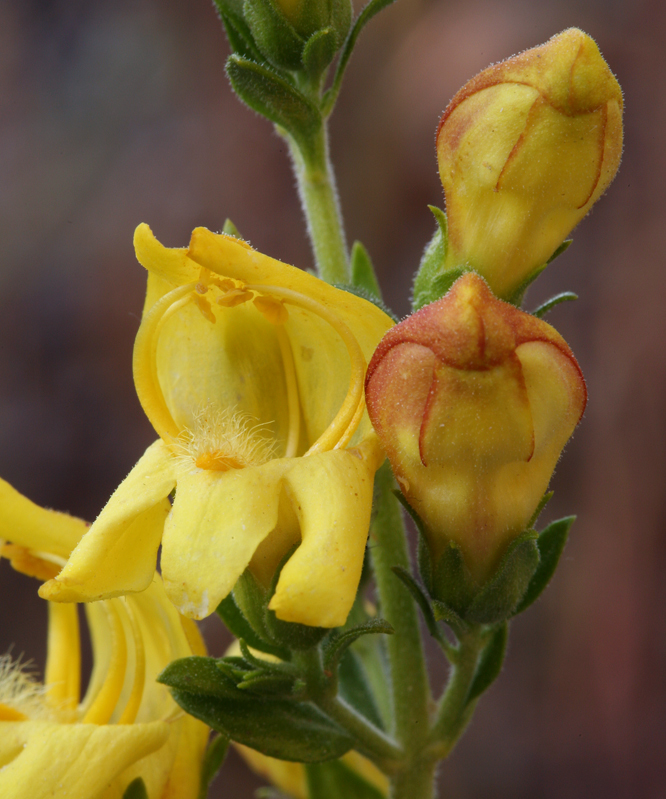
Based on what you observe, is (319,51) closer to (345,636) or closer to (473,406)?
(473,406)

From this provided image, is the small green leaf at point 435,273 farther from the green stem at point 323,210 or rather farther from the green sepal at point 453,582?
the green sepal at point 453,582

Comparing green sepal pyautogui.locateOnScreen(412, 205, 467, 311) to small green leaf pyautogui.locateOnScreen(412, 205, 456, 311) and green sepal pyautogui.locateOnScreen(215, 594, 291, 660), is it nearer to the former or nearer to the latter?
small green leaf pyautogui.locateOnScreen(412, 205, 456, 311)

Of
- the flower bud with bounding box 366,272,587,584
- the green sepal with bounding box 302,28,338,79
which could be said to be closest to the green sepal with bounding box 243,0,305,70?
the green sepal with bounding box 302,28,338,79

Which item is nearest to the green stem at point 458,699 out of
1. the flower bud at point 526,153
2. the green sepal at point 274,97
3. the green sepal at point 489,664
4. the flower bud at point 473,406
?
the green sepal at point 489,664

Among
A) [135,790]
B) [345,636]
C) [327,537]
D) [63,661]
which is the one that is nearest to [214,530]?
[327,537]

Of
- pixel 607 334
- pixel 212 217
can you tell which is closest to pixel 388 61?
pixel 212 217

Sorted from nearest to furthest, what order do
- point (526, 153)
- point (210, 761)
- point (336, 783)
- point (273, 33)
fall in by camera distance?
point (526, 153) < point (273, 33) < point (210, 761) < point (336, 783)

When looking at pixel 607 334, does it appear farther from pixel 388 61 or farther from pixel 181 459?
pixel 181 459
